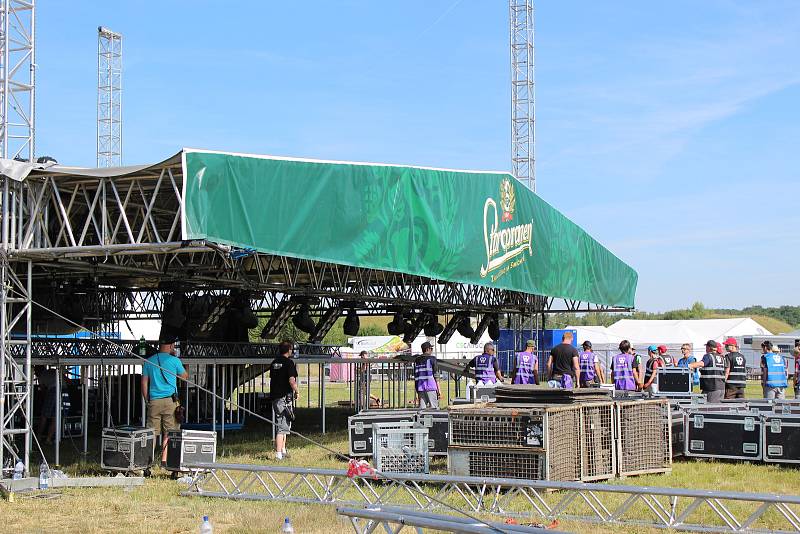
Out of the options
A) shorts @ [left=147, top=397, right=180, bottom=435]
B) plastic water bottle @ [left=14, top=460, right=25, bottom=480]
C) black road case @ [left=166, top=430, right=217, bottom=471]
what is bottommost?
plastic water bottle @ [left=14, top=460, right=25, bottom=480]

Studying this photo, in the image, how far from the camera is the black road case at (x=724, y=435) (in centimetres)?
1312

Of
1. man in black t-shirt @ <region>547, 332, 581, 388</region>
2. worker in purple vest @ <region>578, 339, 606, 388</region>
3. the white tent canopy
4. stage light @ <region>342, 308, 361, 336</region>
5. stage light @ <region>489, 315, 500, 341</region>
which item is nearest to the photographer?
man in black t-shirt @ <region>547, 332, 581, 388</region>

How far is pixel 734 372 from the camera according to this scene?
1717cm

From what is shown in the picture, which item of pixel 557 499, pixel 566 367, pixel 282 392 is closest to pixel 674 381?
pixel 566 367

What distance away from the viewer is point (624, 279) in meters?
30.2

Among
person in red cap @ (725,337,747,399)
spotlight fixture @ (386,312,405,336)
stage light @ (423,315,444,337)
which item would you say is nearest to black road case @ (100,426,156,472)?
person in red cap @ (725,337,747,399)

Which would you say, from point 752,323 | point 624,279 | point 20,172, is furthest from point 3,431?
point 752,323

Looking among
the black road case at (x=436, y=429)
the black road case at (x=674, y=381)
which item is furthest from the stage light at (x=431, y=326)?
the black road case at (x=436, y=429)

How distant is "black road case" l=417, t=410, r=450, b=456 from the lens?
1262 cm

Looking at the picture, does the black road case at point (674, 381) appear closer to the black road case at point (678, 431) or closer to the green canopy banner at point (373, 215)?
the green canopy banner at point (373, 215)

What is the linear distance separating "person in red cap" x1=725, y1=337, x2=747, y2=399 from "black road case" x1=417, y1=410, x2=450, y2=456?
22.4 ft

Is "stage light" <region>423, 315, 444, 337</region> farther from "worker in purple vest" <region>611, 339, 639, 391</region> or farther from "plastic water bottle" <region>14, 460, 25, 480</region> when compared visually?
"plastic water bottle" <region>14, 460, 25, 480</region>

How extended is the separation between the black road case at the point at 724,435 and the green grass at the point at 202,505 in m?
0.15

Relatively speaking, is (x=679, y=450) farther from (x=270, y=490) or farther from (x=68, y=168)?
(x=68, y=168)
